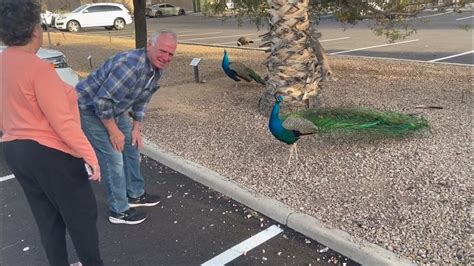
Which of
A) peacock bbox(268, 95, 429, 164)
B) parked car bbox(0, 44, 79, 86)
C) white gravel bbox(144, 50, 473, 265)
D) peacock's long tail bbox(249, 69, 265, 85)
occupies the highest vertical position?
parked car bbox(0, 44, 79, 86)

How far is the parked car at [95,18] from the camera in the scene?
94.3 ft

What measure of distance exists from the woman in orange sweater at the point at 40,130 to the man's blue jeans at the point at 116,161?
2.76 ft

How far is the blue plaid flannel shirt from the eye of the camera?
3062mm

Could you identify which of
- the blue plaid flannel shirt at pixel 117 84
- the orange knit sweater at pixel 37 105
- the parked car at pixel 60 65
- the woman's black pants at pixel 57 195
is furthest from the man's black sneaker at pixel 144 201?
the parked car at pixel 60 65

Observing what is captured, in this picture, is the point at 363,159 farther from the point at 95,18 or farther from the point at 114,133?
the point at 95,18

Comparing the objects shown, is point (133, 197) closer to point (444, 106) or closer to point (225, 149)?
point (225, 149)

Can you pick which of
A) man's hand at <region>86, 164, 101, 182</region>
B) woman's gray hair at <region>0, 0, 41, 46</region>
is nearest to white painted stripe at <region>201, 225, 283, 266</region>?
man's hand at <region>86, 164, 101, 182</region>

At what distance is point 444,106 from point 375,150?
227 centimetres

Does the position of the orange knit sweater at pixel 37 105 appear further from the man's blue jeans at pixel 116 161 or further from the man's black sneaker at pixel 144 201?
the man's black sneaker at pixel 144 201

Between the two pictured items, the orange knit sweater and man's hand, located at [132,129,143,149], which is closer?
the orange knit sweater

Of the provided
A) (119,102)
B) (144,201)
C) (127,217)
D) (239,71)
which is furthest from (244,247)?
(239,71)

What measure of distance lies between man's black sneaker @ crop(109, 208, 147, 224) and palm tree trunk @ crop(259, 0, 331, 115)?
301cm

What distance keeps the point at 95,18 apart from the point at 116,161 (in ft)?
94.3

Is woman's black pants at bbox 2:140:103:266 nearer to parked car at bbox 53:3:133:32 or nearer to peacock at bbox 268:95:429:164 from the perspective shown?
peacock at bbox 268:95:429:164
